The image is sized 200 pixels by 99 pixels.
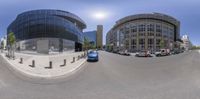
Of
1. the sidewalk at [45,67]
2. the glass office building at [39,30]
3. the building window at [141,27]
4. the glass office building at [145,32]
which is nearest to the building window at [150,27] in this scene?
the glass office building at [145,32]

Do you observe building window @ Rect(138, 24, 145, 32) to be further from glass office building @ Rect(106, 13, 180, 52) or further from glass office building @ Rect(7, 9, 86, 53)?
glass office building @ Rect(7, 9, 86, 53)

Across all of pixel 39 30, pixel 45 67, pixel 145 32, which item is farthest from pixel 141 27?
pixel 45 67

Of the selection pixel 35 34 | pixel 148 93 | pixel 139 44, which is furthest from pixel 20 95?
pixel 139 44

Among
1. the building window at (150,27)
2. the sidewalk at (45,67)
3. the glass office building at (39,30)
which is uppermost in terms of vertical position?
the building window at (150,27)

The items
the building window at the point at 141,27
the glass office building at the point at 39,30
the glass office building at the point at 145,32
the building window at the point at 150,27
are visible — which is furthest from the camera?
the building window at the point at 141,27

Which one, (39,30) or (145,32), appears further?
(145,32)

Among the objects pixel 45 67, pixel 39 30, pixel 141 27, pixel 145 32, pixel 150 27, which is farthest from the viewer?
pixel 141 27

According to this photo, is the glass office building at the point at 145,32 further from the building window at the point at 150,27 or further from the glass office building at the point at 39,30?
the glass office building at the point at 39,30

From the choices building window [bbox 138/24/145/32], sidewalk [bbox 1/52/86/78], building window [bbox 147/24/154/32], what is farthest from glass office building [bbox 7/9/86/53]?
building window [bbox 147/24/154/32]

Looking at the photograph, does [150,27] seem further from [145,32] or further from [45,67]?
[45,67]

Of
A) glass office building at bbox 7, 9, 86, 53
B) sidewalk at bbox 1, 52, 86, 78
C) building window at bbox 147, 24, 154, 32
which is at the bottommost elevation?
sidewalk at bbox 1, 52, 86, 78

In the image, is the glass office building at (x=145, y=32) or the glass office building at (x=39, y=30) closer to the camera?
the glass office building at (x=39, y=30)

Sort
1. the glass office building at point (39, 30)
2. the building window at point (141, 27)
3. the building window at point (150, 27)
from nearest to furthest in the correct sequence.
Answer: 1. the glass office building at point (39, 30)
2. the building window at point (150, 27)
3. the building window at point (141, 27)

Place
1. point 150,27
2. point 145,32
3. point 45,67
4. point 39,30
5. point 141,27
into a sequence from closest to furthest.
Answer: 1. point 45,67
2. point 39,30
3. point 145,32
4. point 150,27
5. point 141,27
